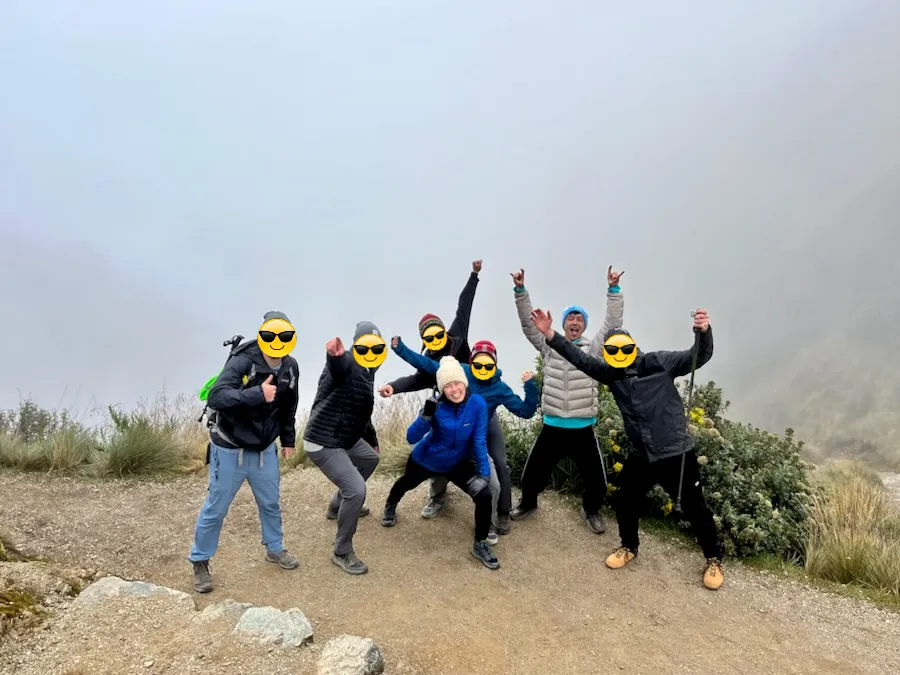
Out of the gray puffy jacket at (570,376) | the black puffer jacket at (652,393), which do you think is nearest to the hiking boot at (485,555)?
the gray puffy jacket at (570,376)

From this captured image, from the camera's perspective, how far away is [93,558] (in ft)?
17.9


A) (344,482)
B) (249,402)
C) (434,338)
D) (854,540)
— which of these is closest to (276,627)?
(344,482)

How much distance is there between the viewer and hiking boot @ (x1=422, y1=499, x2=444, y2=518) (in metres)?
6.32

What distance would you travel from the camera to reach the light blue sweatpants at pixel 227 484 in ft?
14.5

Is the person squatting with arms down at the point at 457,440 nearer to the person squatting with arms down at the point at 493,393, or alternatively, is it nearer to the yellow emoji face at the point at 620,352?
the person squatting with arms down at the point at 493,393

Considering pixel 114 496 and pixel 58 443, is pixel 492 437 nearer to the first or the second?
pixel 114 496

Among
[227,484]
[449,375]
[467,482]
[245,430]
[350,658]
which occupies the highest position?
[449,375]

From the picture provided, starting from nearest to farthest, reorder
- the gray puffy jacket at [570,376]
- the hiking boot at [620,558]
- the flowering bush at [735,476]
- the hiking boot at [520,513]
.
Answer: the hiking boot at [620,558], the gray puffy jacket at [570,376], the flowering bush at [735,476], the hiking boot at [520,513]

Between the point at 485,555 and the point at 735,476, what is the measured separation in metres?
2.88

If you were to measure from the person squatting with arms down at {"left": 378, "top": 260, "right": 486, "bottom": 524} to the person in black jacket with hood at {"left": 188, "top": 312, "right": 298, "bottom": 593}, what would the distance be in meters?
0.86

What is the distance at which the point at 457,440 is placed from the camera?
5.09 metres

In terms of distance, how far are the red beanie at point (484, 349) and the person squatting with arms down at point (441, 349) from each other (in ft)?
0.91

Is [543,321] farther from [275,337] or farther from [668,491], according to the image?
[275,337]

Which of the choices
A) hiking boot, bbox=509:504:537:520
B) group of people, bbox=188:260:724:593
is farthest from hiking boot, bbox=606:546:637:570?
hiking boot, bbox=509:504:537:520
